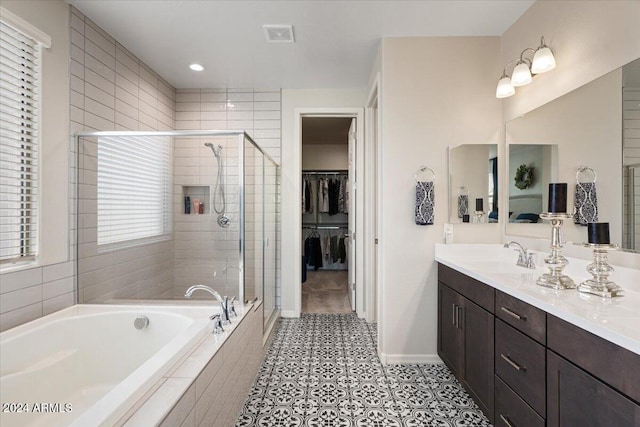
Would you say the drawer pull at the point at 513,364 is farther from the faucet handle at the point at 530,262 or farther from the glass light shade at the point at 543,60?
the glass light shade at the point at 543,60

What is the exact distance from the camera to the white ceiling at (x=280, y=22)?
2.05m

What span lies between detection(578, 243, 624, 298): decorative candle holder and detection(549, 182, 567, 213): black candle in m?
0.26

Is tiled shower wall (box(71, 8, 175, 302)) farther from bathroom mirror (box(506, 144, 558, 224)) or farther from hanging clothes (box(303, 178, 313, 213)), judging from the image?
hanging clothes (box(303, 178, 313, 213))

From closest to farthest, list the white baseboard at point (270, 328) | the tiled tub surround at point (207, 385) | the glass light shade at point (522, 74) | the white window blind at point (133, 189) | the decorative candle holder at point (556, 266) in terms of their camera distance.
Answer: the tiled tub surround at point (207, 385), the decorative candle holder at point (556, 266), the glass light shade at point (522, 74), the white window blind at point (133, 189), the white baseboard at point (270, 328)

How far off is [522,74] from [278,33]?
174 cm

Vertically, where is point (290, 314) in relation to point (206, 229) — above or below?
below

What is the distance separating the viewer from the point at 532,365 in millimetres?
1291

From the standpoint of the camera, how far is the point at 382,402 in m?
1.92

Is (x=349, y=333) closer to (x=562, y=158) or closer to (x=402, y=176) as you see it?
(x=402, y=176)

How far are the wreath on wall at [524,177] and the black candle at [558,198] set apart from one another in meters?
0.52

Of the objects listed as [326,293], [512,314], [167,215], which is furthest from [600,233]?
[326,293]

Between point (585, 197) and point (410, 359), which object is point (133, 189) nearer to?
point (410, 359)

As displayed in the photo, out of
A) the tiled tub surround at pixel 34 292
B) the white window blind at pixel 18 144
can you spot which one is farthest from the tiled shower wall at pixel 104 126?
the white window blind at pixel 18 144

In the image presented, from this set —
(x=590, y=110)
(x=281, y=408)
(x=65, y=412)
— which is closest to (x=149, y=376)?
(x=65, y=412)
